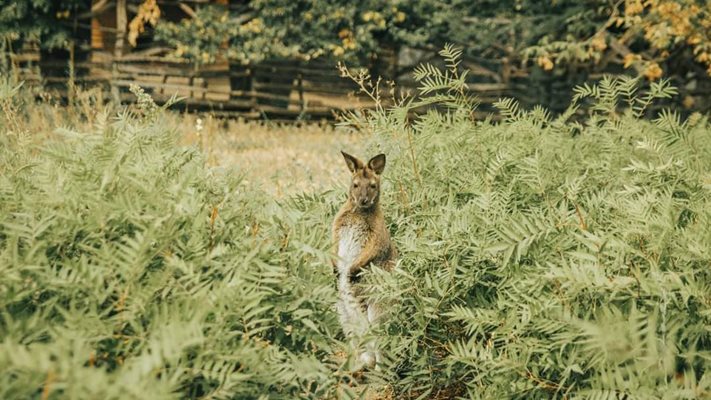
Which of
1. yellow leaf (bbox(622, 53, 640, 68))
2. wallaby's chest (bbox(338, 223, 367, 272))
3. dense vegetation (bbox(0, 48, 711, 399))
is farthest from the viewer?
yellow leaf (bbox(622, 53, 640, 68))

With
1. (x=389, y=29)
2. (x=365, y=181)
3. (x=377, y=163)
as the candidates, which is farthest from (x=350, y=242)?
(x=389, y=29)

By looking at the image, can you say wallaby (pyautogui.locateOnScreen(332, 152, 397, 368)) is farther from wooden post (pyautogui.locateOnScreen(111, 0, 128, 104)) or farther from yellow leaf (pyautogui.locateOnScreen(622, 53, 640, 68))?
wooden post (pyautogui.locateOnScreen(111, 0, 128, 104))

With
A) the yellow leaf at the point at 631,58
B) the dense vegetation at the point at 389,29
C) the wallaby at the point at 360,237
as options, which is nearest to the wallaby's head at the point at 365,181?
the wallaby at the point at 360,237

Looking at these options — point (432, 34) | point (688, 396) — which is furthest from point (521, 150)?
point (432, 34)

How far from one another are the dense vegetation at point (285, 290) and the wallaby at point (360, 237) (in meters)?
0.26

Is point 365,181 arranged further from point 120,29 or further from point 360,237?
point 120,29

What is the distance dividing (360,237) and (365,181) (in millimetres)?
384

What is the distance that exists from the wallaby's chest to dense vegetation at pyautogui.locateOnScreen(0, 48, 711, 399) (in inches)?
15.5

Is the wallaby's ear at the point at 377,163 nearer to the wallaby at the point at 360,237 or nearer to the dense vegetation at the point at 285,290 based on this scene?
the wallaby at the point at 360,237

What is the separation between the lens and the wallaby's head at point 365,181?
184 inches

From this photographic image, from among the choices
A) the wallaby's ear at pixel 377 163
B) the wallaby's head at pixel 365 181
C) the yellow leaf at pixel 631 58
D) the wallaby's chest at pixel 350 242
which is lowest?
the wallaby's chest at pixel 350 242

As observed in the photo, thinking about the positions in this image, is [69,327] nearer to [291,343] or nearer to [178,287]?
[178,287]

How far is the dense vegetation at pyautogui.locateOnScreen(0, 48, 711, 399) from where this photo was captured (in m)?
2.27

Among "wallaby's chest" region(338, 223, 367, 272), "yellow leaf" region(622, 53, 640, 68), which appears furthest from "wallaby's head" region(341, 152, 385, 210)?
"yellow leaf" region(622, 53, 640, 68)
